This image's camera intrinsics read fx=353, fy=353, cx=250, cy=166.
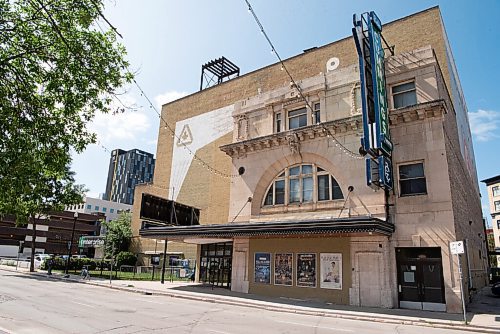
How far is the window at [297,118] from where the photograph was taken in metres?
24.6

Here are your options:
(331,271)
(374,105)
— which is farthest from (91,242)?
(374,105)

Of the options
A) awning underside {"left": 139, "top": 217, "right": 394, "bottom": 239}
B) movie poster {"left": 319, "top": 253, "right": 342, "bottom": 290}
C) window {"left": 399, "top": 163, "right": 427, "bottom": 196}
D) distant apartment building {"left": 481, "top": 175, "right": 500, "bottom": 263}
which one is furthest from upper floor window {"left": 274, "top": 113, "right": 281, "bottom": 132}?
distant apartment building {"left": 481, "top": 175, "right": 500, "bottom": 263}

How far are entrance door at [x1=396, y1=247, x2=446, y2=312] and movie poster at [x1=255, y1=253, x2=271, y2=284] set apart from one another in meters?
7.80

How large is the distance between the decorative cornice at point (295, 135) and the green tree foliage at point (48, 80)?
14499mm

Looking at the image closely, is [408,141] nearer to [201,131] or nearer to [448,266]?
[448,266]

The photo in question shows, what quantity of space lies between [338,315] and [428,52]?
1512cm

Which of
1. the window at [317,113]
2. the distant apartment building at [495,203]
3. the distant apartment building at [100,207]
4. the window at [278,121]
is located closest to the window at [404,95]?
the window at [317,113]

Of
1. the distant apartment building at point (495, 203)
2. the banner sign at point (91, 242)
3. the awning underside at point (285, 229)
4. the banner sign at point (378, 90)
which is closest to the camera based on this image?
the awning underside at point (285, 229)

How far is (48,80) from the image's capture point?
31.0 ft

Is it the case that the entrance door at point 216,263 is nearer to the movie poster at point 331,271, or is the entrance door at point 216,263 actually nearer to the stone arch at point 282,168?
the stone arch at point 282,168

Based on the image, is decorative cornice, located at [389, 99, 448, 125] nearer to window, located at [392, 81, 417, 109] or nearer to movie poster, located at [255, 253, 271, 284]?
window, located at [392, 81, 417, 109]

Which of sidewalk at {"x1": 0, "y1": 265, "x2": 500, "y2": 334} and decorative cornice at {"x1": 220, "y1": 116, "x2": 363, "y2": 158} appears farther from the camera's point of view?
decorative cornice at {"x1": 220, "y1": 116, "x2": 363, "y2": 158}

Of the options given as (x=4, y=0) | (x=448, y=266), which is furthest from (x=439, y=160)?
(x=4, y=0)

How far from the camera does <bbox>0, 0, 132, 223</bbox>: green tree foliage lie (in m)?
8.91
